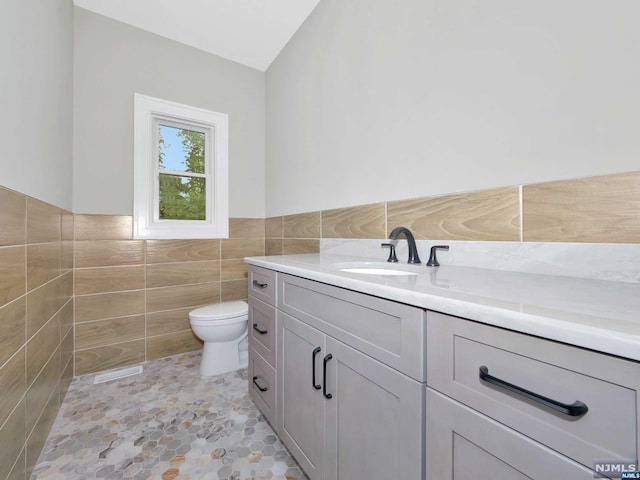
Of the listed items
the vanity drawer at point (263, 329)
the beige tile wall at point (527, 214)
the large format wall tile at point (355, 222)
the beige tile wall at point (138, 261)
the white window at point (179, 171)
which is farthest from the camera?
the white window at point (179, 171)

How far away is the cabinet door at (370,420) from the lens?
62 cm

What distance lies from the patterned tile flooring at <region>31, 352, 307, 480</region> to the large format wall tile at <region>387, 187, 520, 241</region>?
3.98 feet

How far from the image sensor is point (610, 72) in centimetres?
74

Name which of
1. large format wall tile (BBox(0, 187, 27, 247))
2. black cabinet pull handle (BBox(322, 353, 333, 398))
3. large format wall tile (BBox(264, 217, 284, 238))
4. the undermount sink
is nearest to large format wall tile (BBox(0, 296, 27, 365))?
large format wall tile (BBox(0, 187, 27, 247))

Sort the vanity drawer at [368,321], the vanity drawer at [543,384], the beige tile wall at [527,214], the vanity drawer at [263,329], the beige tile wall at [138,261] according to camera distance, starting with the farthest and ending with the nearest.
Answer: the vanity drawer at [263,329] → the beige tile wall at [138,261] → the beige tile wall at [527,214] → the vanity drawer at [368,321] → the vanity drawer at [543,384]

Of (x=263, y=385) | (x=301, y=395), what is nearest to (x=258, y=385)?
(x=263, y=385)

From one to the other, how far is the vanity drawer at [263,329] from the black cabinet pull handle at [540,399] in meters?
0.94

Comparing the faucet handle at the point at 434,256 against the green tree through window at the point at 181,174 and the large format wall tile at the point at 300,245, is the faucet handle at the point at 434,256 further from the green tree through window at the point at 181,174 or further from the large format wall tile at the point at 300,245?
the green tree through window at the point at 181,174

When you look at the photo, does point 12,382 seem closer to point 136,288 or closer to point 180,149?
point 136,288

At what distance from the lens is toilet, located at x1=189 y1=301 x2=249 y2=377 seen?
187cm

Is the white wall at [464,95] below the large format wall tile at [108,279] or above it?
above

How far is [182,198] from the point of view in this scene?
7.88ft

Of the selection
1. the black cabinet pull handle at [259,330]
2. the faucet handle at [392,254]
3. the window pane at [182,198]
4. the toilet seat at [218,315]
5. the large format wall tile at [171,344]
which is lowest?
the large format wall tile at [171,344]

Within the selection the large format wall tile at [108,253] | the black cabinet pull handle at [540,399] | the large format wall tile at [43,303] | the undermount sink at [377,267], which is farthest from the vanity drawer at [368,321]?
the large format wall tile at [108,253]
